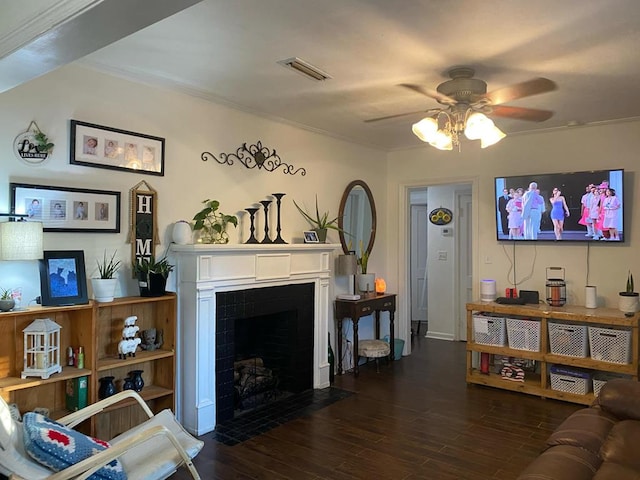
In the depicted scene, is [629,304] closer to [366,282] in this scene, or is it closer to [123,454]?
[366,282]

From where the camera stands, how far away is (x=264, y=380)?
13.9ft

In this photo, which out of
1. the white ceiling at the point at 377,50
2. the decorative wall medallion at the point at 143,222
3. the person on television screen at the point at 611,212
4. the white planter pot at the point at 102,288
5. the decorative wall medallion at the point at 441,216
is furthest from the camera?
the decorative wall medallion at the point at 441,216

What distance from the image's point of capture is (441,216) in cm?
696

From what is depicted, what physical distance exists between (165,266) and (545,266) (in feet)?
11.9

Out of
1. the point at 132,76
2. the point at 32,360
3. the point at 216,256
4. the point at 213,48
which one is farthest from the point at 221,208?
the point at 32,360

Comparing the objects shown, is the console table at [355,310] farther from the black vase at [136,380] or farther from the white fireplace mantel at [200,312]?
the black vase at [136,380]

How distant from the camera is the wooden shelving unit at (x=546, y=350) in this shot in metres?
3.99

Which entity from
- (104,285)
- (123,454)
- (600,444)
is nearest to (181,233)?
(104,285)

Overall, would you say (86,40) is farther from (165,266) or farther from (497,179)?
(497,179)

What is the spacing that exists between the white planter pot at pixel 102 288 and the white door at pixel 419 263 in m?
5.55

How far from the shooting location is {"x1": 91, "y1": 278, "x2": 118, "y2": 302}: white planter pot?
2928mm

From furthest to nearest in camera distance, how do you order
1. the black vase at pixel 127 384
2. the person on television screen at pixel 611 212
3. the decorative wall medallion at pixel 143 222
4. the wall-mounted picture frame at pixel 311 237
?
the wall-mounted picture frame at pixel 311 237 < the person on television screen at pixel 611 212 < the decorative wall medallion at pixel 143 222 < the black vase at pixel 127 384

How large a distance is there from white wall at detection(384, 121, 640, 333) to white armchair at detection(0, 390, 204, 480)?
3741mm

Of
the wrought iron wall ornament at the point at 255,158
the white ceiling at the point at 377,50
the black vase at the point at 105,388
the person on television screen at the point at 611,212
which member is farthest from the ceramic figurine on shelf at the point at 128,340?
the person on television screen at the point at 611,212
